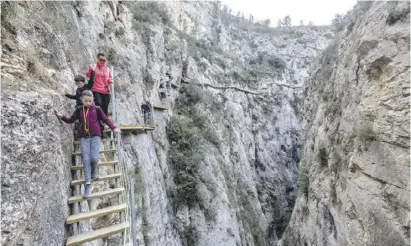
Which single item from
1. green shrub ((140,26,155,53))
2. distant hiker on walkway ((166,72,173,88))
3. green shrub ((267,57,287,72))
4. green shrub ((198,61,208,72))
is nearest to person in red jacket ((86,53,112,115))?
green shrub ((140,26,155,53))

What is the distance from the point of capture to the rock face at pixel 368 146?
5461 millimetres

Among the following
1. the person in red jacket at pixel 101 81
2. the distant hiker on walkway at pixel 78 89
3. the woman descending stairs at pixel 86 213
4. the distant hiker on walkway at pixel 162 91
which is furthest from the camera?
the distant hiker on walkway at pixel 162 91

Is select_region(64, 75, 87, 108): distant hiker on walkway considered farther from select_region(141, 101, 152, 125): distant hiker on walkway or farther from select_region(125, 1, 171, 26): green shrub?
select_region(125, 1, 171, 26): green shrub

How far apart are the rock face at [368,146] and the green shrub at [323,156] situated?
0.04m

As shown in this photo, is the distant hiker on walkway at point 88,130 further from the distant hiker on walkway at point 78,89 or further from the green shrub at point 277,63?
the green shrub at point 277,63

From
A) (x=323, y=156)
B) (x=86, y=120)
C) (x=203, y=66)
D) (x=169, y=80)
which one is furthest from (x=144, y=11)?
(x=86, y=120)

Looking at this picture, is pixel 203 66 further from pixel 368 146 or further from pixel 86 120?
pixel 86 120

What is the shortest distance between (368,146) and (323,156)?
11.6ft

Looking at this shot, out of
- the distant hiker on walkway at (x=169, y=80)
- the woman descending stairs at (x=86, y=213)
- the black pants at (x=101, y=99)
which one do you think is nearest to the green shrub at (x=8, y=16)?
the woman descending stairs at (x=86, y=213)

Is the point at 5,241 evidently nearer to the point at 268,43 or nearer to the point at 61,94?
the point at 61,94

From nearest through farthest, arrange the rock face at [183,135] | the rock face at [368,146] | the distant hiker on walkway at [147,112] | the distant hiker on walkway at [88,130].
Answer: the rock face at [183,135] → the distant hiker on walkway at [88,130] → the rock face at [368,146] → the distant hiker on walkway at [147,112]

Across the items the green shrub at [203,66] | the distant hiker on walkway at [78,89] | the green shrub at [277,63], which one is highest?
A: the green shrub at [277,63]

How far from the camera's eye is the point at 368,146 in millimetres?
6543

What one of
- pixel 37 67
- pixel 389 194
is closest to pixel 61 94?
pixel 37 67
